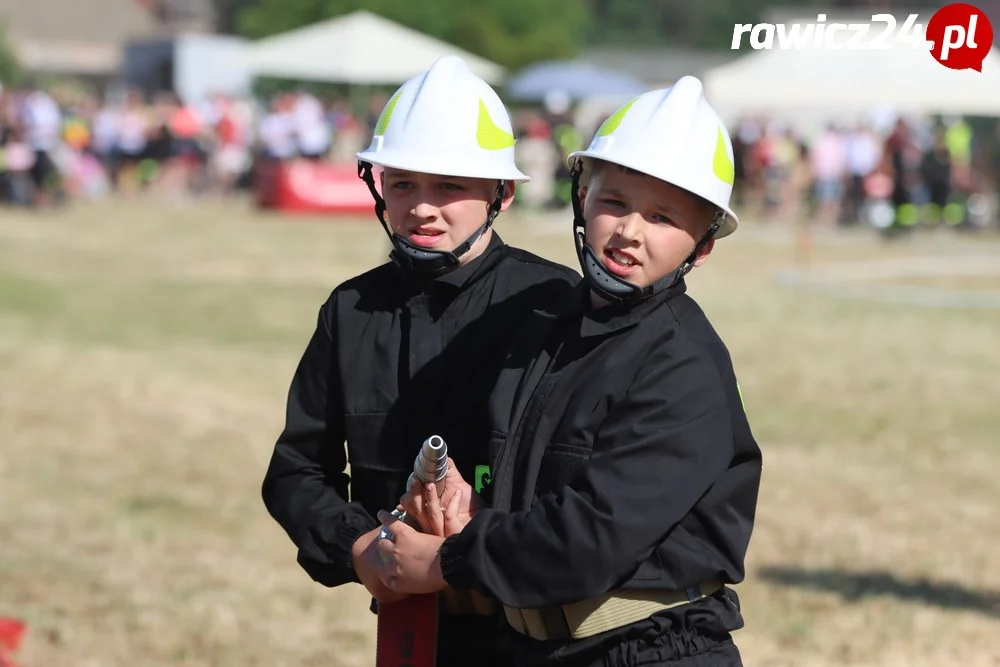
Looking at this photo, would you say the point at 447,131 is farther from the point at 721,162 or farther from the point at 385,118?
the point at 721,162

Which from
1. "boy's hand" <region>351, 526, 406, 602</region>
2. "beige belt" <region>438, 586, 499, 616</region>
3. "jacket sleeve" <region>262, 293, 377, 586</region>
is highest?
"jacket sleeve" <region>262, 293, 377, 586</region>

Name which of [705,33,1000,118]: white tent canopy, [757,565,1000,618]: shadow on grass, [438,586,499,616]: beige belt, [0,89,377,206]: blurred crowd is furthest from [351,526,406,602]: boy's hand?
[0,89,377,206]: blurred crowd

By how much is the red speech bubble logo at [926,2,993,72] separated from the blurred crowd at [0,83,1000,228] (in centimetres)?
1086

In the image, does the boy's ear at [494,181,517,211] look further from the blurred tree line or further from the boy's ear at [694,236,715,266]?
the blurred tree line

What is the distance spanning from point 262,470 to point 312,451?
541cm

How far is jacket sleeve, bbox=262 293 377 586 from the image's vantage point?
3395 mm

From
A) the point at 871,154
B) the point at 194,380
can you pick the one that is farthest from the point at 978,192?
the point at 194,380

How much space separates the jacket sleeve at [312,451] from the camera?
11.1ft

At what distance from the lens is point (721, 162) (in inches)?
118

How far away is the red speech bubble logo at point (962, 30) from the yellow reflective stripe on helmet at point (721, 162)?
698 cm

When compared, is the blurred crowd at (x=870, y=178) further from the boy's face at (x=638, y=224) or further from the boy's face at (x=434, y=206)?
the boy's face at (x=638, y=224)

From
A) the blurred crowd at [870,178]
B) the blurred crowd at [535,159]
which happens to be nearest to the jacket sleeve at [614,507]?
the blurred crowd at [870,178]

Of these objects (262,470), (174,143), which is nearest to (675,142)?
(262,470)

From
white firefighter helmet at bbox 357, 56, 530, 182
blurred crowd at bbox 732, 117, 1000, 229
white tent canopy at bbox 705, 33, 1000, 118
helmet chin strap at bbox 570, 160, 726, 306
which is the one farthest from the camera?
blurred crowd at bbox 732, 117, 1000, 229
